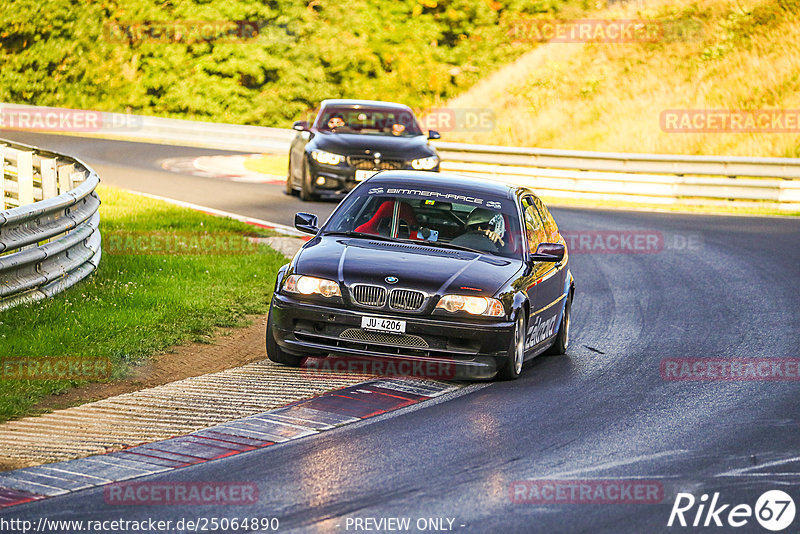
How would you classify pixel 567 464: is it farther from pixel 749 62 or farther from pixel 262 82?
pixel 262 82

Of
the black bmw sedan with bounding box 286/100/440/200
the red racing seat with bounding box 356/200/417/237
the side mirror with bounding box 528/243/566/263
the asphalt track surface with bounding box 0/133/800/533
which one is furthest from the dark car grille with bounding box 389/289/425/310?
the black bmw sedan with bounding box 286/100/440/200

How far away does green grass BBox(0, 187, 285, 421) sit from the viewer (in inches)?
386

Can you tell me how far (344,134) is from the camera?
73.6 feet

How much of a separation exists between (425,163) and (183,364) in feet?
39.9

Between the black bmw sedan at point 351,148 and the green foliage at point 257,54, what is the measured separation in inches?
1025

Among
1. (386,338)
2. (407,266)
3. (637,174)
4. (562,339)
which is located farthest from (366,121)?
(386,338)

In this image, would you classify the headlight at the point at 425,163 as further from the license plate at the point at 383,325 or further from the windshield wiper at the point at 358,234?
the license plate at the point at 383,325

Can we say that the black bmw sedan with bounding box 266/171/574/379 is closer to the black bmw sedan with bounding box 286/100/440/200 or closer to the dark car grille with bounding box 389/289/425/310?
the dark car grille with bounding box 389/289/425/310

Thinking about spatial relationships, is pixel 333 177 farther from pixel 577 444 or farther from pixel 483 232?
pixel 577 444

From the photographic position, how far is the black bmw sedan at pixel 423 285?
31.0 feet

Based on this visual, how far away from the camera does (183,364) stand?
10.3m

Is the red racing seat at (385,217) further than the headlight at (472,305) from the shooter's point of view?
Yes

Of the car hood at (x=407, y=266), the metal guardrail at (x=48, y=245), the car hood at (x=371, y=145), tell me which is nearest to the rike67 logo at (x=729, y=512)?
the car hood at (x=407, y=266)

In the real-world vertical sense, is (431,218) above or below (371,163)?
above
